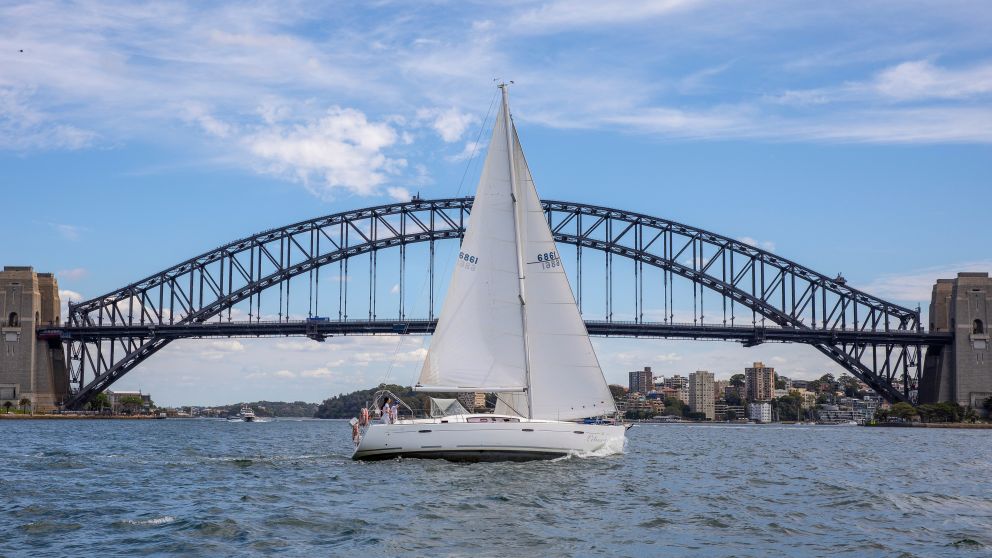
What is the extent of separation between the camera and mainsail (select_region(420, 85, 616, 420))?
2856cm

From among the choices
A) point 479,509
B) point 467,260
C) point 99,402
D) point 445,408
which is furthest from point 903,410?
point 479,509

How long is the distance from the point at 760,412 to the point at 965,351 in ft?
264

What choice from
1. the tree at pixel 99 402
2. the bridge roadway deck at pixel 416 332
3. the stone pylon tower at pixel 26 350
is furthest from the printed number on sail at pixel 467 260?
the tree at pixel 99 402

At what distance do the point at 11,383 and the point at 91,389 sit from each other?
6.51m

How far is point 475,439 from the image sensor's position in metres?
26.8

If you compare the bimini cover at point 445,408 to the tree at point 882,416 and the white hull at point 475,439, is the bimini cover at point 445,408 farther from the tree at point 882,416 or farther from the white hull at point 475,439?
the tree at point 882,416

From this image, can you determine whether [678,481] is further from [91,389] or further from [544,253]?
[91,389]

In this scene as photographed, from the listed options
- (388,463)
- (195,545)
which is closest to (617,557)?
(195,545)

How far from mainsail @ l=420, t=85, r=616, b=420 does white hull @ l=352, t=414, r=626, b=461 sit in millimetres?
1007

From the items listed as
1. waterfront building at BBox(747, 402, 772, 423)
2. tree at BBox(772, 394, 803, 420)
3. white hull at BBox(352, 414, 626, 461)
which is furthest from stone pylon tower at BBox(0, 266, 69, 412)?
tree at BBox(772, 394, 803, 420)

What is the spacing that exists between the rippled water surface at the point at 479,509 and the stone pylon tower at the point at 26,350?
70.5 meters

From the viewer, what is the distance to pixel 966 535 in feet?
57.5

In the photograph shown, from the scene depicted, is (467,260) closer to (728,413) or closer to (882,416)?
(882,416)

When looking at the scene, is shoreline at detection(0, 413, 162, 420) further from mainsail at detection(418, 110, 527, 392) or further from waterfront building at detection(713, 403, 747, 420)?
waterfront building at detection(713, 403, 747, 420)
